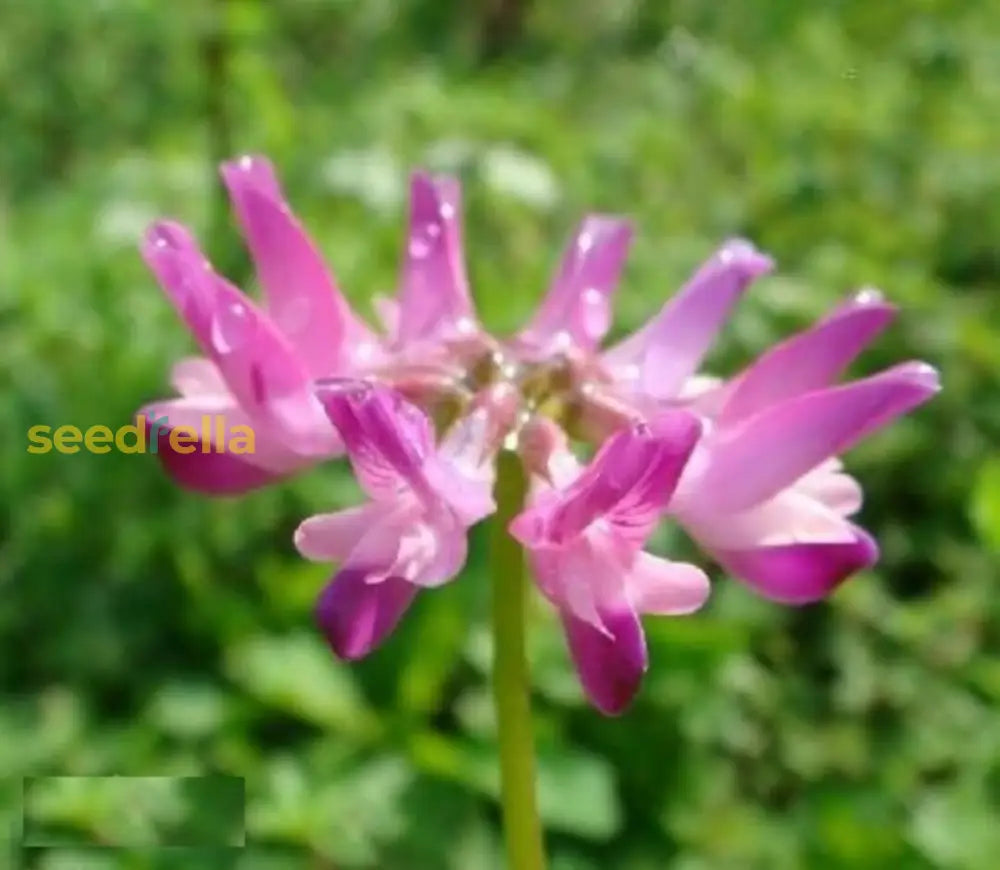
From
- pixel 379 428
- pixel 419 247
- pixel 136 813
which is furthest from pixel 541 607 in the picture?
pixel 379 428

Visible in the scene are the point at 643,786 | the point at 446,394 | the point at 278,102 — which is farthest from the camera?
the point at 278,102

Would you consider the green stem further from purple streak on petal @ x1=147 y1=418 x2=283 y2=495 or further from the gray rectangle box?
the gray rectangle box

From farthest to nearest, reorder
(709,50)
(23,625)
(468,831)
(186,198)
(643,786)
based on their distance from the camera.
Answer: (709,50) → (186,198) → (23,625) → (643,786) → (468,831)

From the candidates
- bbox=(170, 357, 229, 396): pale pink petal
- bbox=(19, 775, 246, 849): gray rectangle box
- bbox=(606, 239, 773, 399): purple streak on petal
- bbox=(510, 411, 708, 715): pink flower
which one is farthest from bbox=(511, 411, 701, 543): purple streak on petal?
bbox=(19, 775, 246, 849): gray rectangle box

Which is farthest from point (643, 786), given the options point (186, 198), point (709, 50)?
point (709, 50)

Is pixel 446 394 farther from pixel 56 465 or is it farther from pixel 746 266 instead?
pixel 56 465

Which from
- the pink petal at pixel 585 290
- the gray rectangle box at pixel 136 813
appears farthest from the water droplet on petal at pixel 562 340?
the gray rectangle box at pixel 136 813
